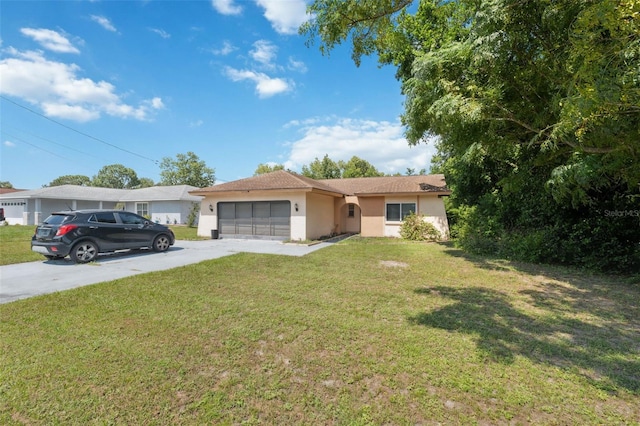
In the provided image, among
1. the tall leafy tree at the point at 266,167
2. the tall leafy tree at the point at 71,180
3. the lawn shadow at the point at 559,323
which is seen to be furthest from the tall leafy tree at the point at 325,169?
the tall leafy tree at the point at 71,180

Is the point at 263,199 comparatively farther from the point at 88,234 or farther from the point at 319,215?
the point at 88,234

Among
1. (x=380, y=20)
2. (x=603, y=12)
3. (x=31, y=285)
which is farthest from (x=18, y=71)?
(x=603, y=12)

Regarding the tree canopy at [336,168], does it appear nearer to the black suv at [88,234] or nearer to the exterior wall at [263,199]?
the exterior wall at [263,199]

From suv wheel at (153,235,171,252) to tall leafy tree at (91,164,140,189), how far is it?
70839 millimetres

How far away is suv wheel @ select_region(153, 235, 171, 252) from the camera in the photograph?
11125 millimetres

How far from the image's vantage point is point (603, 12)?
2992mm

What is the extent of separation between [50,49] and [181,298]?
1572 centimetres

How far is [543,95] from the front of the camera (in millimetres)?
6574

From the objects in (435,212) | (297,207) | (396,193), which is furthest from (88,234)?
(435,212)

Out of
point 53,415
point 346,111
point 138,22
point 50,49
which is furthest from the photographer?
point 346,111

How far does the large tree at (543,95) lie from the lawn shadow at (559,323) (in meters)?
2.32

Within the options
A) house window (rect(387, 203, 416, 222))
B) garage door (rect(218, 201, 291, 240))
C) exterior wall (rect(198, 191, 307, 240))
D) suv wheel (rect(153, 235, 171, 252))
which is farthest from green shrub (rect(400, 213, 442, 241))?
suv wheel (rect(153, 235, 171, 252))

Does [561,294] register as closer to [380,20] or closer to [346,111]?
[380,20]

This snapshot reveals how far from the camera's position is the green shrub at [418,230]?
15.2 m
